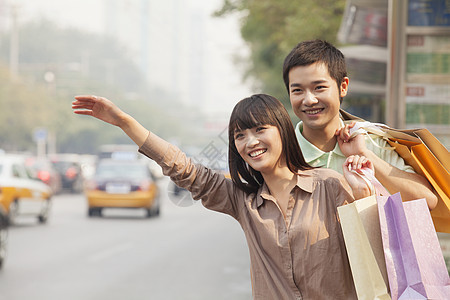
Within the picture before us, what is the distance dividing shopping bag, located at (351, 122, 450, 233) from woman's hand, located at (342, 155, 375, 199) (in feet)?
0.60

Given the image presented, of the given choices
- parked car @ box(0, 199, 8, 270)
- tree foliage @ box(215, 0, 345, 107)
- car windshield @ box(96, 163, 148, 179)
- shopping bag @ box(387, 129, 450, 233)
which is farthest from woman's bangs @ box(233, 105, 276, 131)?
car windshield @ box(96, 163, 148, 179)

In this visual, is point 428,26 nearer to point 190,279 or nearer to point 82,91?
point 190,279

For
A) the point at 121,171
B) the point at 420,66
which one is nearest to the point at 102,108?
the point at 420,66

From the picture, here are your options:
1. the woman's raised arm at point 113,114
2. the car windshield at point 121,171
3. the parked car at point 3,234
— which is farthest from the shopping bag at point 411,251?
the car windshield at point 121,171

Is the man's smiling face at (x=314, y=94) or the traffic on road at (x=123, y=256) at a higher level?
the man's smiling face at (x=314, y=94)

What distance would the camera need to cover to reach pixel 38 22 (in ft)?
285

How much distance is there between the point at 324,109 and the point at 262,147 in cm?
31

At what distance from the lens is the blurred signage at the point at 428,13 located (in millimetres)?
6254

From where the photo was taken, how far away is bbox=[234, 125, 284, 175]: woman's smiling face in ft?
7.96

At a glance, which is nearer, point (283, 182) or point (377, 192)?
point (377, 192)

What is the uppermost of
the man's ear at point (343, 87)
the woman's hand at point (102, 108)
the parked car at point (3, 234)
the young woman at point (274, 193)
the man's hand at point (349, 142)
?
the man's ear at point (343, 87)

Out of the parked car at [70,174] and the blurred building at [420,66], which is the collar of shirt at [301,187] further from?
the parked car at [70,174]

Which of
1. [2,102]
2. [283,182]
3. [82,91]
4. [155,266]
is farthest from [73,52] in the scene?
[283,182]

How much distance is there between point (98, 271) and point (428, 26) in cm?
580
